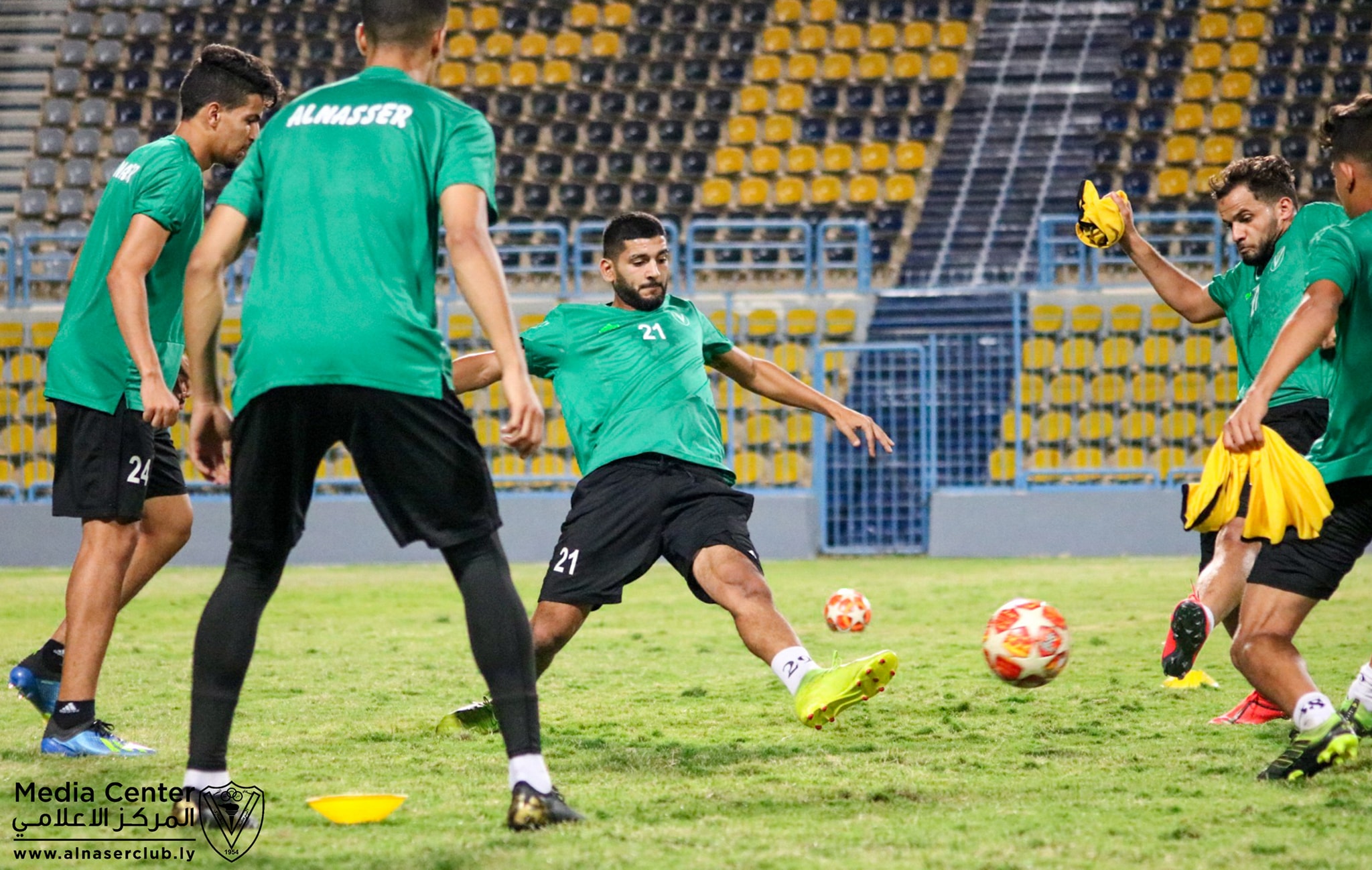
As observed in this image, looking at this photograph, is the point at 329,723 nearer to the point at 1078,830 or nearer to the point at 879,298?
the point at 1078,830

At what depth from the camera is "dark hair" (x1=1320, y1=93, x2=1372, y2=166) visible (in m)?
4.25

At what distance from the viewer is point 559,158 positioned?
2112 cm

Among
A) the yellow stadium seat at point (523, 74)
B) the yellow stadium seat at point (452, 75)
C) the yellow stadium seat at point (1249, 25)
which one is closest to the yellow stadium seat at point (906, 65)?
the yellow stadium seat at point (1249, 25)

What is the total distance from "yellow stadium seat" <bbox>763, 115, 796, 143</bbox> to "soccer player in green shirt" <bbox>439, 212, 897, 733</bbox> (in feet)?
51.9

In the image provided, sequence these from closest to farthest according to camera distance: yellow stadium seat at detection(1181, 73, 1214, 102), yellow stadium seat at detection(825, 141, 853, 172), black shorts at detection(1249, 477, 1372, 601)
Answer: black shorts at detection(1249, 477, 1372, 601), yellow stadium seat at detection(1181, 73, 1214, 102), yellow stadium seat at detection(825, 141, 853, 172)

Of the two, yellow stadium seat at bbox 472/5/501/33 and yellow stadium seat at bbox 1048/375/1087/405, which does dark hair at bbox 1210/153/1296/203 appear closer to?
yellow stadium seat at bbox 1048/375/1087/405

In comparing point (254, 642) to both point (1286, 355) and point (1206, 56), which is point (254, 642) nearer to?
point (1286, 355)

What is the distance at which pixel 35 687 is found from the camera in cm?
518

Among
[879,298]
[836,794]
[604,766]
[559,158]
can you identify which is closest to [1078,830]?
[836,794]

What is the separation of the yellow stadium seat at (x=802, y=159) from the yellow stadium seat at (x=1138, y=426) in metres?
6.42

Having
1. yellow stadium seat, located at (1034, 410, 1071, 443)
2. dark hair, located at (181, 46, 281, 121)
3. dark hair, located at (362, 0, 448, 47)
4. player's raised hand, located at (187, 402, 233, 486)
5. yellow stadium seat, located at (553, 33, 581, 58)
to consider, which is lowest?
yellow stadium seat, located at (1034, 410, 1071, 443)

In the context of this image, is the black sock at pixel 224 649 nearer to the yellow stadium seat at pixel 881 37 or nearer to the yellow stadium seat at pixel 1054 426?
the yellow stadium seat at pixel 1054 426

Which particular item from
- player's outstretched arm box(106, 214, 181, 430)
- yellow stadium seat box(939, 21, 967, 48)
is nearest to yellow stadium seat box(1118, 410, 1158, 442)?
yellow stadium seat box(939, 21, 967, 48)

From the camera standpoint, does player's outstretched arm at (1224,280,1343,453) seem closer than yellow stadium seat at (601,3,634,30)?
Yes
